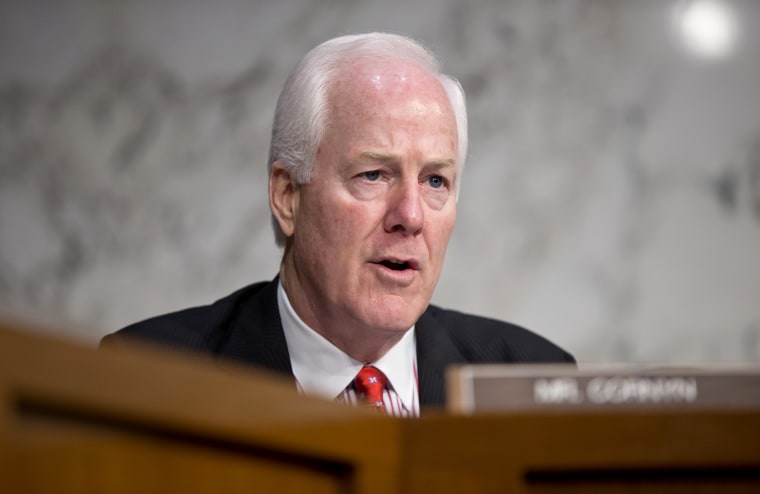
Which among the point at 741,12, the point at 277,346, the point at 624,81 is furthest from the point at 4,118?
the point at 741,12

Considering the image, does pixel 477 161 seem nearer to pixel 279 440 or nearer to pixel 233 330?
pixel 233 330

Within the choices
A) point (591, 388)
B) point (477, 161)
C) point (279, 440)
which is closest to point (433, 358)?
point (591, 388)

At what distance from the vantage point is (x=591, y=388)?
117cm

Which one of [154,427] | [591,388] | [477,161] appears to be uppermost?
[477,161]

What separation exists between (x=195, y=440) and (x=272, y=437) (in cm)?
8

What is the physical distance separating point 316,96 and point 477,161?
2.85 feet

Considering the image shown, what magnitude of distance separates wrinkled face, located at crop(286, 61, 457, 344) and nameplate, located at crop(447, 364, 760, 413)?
2.12 feet

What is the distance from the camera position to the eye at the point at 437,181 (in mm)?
1910

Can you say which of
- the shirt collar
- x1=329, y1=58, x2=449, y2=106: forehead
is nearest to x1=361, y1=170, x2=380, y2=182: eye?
x1=329, y1=58, x2=449, y2=106: forehead

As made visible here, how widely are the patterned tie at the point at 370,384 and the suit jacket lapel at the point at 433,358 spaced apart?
6cm

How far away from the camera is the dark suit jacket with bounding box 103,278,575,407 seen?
1.88 m

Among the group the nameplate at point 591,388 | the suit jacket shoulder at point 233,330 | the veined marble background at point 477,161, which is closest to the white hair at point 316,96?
the suit jacket shoulder at point 233,330

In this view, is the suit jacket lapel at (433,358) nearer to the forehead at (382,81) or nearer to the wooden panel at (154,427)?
the forehead at (382,81)

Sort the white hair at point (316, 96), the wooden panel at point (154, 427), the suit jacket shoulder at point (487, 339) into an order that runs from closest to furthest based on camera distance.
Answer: the wooden panel at point (154, 427), the white hair at point (316, 96), the suit jacket shoulder at point (487, 339)
